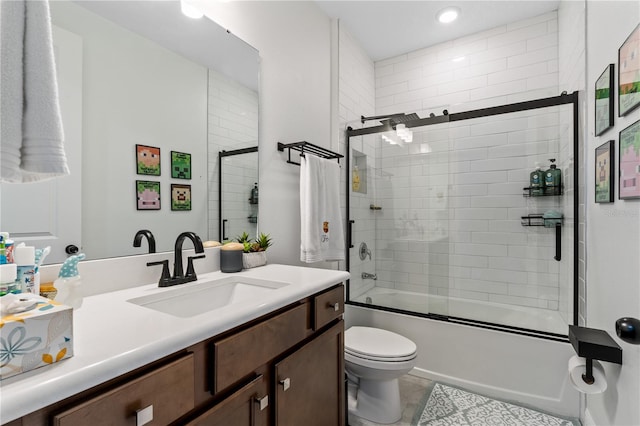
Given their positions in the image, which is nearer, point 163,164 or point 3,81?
point 3,81

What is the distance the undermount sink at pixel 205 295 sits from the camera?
1105 mm

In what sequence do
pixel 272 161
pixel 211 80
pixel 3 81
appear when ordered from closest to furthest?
pixel 3 81, pixel 211 80, pixel 272 161

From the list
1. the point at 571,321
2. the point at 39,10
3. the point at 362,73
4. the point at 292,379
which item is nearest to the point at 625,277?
the point at 571,321

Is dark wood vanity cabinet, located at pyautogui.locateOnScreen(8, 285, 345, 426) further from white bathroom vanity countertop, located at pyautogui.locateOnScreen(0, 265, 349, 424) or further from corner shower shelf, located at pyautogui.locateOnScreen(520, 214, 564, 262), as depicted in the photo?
corner shower shelf, located at pyautogui.locateOnScreen(520, 214, 564, 262)

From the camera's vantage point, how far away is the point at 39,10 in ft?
2.32

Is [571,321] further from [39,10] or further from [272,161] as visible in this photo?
[39,10]

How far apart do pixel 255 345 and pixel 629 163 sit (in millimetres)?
1405

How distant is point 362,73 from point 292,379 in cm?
263

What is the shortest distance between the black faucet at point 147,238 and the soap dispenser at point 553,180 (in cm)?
254

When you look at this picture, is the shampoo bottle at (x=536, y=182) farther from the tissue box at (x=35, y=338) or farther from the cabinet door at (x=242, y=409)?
the tissue box at (x=35, y=338)

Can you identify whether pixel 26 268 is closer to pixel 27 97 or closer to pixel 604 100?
pixel 27 97

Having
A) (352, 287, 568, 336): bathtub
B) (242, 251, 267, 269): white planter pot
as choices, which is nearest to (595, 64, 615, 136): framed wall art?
(352, 287, 568, 336): bathtub

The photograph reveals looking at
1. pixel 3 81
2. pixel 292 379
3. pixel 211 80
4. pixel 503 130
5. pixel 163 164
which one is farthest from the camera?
pixel 503 130

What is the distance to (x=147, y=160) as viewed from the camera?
1.24 meters
